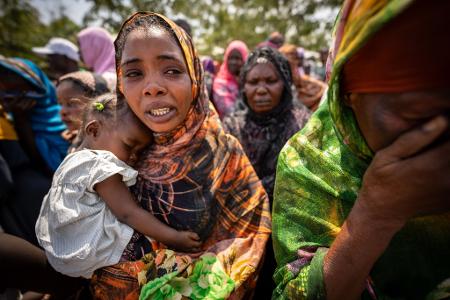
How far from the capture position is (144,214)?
4.94 feet

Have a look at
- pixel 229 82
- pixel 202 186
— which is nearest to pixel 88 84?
pixel 202 186

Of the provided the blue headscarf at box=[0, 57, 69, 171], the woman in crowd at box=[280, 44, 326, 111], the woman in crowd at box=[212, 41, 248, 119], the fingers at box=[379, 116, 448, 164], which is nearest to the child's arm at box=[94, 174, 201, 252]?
the fingers at box=[379, 116, 448, 164]

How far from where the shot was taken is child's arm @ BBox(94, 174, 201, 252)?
4.87 ft

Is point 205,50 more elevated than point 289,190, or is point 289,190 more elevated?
point 205,50

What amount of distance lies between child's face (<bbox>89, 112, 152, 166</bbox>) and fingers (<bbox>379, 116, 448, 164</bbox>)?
4.04 feet

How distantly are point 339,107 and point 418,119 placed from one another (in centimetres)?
23

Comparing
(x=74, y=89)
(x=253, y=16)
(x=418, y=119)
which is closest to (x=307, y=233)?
(x=418, y=119)

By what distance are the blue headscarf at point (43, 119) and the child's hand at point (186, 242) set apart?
2.03m

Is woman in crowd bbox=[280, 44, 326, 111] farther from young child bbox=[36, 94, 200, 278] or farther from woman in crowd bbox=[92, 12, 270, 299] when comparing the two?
young child bbox=[36, 94, 200, 278]

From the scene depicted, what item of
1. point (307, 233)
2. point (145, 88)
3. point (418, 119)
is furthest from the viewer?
point (145, 88)

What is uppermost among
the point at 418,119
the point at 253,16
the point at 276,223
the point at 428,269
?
the point at 253,16

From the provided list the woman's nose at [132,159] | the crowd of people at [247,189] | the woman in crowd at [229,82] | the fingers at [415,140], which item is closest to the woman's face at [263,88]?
the crowd of people at [247,189]

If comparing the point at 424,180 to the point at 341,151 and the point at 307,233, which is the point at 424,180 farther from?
the point at 307,233

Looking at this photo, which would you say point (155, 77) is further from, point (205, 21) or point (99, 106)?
point (205, 21)
